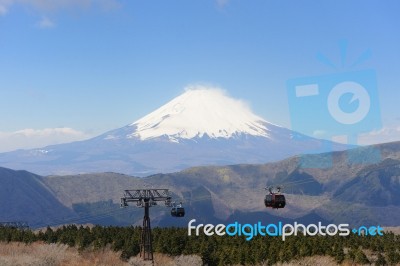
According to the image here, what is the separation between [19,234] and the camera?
10531 cm

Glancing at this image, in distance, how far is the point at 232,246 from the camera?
299 feet

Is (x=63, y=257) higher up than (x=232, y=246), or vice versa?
(x=63, y=257)

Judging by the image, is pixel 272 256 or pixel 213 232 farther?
pixel 213 232

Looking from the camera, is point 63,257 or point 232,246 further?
point 232,246

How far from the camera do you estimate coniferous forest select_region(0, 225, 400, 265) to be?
8388 cm

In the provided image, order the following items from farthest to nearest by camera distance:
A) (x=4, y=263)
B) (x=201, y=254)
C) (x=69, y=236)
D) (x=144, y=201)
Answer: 1. (x=69, y=236)
2. (x=201, y=254)
3. (x=144, y=201)
4. (x=4, y=263)

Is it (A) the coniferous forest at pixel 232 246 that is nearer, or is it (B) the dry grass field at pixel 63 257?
(B) the dry grass field at pixel 63 257

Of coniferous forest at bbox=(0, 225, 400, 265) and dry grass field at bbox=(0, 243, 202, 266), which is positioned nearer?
dry grass field at bbox=(0, 243, 202, 266)

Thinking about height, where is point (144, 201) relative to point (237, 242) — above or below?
above

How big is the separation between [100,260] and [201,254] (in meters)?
17.1

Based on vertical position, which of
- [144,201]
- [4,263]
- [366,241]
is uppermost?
[144,201]

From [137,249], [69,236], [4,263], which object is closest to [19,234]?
[69,236]

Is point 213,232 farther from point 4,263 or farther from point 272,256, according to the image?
point 4,263

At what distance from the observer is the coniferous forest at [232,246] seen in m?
83.9
